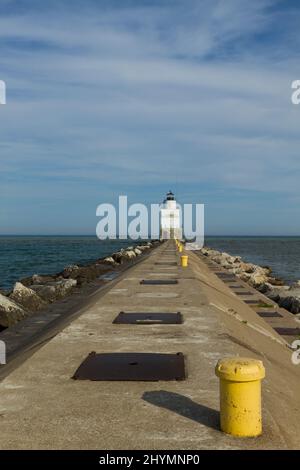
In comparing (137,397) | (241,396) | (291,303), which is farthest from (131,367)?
(291,303)

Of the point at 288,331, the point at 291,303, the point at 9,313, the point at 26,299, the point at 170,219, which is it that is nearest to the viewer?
the point at 288,331

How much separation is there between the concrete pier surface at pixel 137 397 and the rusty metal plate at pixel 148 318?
184 millimetres

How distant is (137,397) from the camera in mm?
4793

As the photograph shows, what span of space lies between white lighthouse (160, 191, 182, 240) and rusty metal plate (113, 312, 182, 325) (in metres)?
56.4

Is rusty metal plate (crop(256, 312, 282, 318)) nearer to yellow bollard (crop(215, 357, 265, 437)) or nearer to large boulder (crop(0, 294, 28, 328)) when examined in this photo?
large boulder (crop(0, 294, 28, 328))

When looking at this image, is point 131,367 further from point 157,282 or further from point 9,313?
point 157,282

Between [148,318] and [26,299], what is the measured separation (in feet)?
20.0

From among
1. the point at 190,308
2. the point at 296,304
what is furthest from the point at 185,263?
the point at 190,308

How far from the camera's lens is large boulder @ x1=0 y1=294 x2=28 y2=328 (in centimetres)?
1129

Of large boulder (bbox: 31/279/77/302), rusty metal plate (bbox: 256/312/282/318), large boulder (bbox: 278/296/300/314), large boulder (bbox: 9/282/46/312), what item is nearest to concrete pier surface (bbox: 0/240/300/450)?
rusty metal plate (bbox: 256/312/282/318)

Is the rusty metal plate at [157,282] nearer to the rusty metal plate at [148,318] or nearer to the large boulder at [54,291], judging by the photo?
the large boulder at [54,291]

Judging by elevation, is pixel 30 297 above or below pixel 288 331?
above

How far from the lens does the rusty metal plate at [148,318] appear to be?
8148 millimetres
